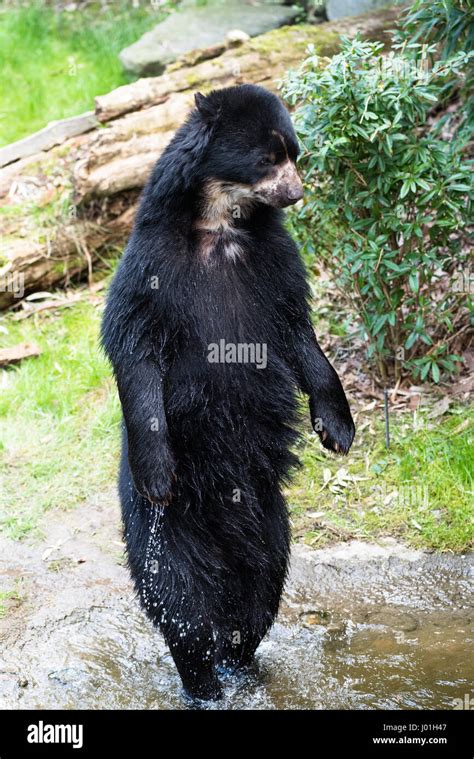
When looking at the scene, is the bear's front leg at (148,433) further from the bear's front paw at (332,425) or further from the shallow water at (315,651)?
the shallow water at (315,651)

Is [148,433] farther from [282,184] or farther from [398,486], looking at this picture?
[398,486]

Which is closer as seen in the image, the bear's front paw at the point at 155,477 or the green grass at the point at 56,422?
the bear's front paw at the point at 155,477

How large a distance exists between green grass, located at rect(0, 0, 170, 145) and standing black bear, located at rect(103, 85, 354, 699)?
17.6ft

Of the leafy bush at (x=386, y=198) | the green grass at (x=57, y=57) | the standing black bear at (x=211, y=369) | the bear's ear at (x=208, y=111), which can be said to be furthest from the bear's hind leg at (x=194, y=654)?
the green grass at (x=57, y=57)

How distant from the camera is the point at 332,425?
14.7 ft

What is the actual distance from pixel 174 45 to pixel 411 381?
475cm

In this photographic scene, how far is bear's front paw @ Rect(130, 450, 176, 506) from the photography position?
4000 millimetres

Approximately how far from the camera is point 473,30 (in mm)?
5633

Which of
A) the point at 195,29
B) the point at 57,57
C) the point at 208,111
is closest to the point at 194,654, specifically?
the point at 208,111

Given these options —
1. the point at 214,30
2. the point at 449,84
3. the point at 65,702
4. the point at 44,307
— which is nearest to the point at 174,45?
the point at 214,30

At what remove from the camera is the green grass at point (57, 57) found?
30.8 ft

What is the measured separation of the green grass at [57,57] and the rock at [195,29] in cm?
28

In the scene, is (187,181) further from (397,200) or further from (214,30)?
(214,30)

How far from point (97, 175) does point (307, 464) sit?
2856 millimetres
